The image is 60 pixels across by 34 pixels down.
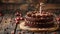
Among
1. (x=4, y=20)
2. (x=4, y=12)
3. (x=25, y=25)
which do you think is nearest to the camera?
(x=25, y=25)

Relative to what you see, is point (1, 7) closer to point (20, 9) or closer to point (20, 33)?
point (20, 9)

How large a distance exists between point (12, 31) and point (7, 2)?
1.03 m

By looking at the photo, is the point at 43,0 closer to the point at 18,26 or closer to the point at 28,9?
the point at 28,9

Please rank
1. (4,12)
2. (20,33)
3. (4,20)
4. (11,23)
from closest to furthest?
(20,33) → (11,23) → (4,20) → (4,12)

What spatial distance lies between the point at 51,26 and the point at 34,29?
0.19 m

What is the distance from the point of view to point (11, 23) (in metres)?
2.09

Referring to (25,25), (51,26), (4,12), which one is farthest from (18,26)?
(4,12)

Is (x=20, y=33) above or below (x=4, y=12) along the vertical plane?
below

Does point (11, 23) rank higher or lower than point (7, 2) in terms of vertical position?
lower

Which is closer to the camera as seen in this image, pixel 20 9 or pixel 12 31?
pixel 12 31

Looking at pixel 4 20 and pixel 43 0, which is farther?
pixel 43 0

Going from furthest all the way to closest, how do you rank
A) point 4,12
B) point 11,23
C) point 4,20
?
point 4,12, point 4,20, point 11,23

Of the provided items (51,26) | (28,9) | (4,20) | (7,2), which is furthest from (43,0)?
(51,26)

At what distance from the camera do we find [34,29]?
5.81ft
